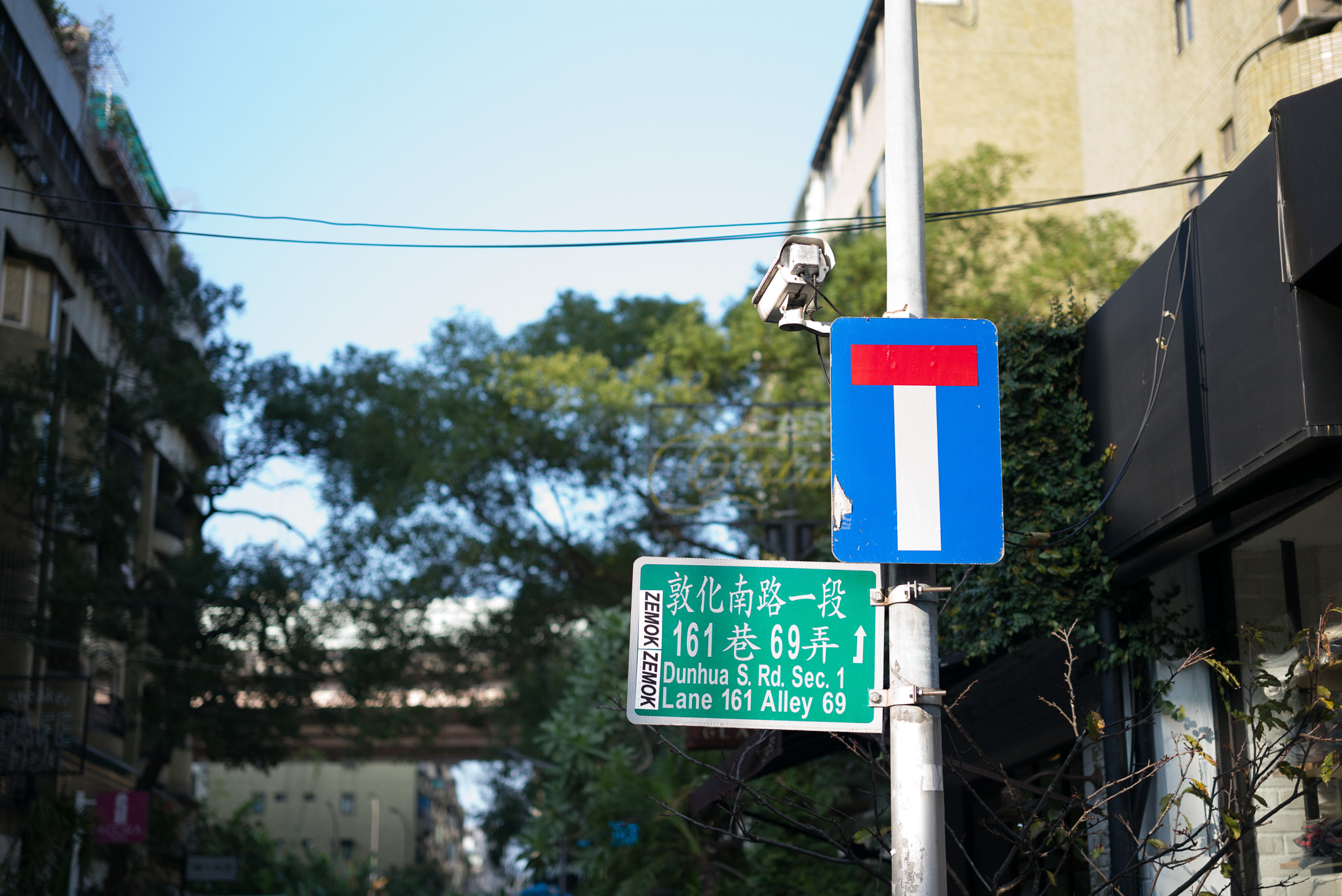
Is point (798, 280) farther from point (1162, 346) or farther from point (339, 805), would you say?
point (339, 805)

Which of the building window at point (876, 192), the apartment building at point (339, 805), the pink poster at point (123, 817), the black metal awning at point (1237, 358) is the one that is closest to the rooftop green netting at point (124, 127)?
the pink poster at point (123, 817)

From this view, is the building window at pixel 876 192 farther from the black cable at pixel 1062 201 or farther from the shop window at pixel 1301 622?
the shop window at pixel 1301 622

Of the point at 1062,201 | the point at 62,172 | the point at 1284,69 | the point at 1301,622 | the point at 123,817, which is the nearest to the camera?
the point at 1301,622

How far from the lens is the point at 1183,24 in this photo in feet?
71.7

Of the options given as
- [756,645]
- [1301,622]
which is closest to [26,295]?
[1301,622]

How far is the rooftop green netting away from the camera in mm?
32844

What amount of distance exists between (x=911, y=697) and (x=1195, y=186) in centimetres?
2115

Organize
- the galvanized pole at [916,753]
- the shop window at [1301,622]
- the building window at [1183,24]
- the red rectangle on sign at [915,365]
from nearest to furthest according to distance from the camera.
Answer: the galvanized pole at [916,753] < the red rectangle on sign at [915,365] < the shop window at [1301,622] < the building window at [1183,24]

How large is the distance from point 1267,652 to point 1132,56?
70.5 ft

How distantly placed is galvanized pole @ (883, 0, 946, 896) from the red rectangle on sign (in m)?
0.17

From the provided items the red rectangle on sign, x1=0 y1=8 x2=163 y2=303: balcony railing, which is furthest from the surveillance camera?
x1=0 y1=8 x2=163 y2=303: balcony railing

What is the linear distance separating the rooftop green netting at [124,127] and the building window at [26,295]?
15.7 feet

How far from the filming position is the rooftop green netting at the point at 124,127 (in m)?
32.8

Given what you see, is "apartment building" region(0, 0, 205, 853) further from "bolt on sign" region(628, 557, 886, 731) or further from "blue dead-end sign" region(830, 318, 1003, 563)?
"blue dead-end sign" region(830, 318, 1003, 563)
